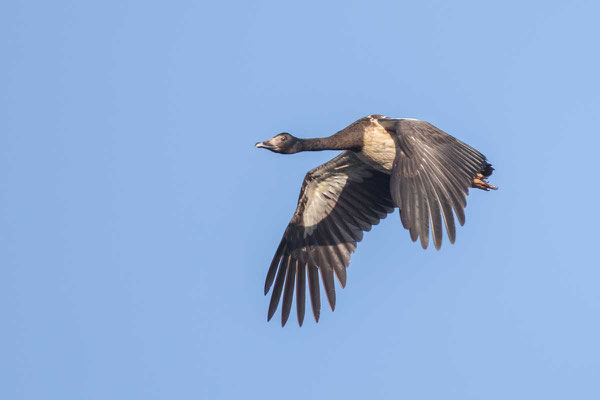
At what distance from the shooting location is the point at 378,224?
14.6 meters

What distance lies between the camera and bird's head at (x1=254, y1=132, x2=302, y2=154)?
1323 centimetres

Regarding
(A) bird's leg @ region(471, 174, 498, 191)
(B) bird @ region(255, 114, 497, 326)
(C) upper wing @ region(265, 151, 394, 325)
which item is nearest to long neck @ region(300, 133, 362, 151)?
(B) bird @ region(255, 114, 497, 326)

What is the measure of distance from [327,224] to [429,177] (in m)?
3.33

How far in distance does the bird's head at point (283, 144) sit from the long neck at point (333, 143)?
104 mm

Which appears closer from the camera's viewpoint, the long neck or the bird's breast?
the bird's breast

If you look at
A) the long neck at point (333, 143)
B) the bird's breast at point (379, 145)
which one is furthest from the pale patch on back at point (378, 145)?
the long neck at point (333, 143)

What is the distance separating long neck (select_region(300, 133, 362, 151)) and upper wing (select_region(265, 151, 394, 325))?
0.85 m

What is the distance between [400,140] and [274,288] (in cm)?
361

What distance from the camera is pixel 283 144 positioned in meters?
13.3

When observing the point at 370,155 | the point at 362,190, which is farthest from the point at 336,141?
the point at 362,190

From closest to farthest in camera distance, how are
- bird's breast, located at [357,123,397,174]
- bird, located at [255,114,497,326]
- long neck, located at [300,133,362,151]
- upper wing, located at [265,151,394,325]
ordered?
bird, located at [255,114,497,326] → bird's breast, located at [357,123,397,174] → long neck, located at [300,133,362,151] → upper wing, located at [265,151,394,325]

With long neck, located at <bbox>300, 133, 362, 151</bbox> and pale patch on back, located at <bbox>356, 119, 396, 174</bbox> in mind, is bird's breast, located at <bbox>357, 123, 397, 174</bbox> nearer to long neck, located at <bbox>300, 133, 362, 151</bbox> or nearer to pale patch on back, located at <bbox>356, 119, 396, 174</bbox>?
pale patch on back, located at <bbox>356, 119, 396, 174</bbox>

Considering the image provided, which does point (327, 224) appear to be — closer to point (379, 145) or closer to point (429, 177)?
point (379, 145)

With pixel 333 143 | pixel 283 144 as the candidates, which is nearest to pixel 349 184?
pixel 333 143
